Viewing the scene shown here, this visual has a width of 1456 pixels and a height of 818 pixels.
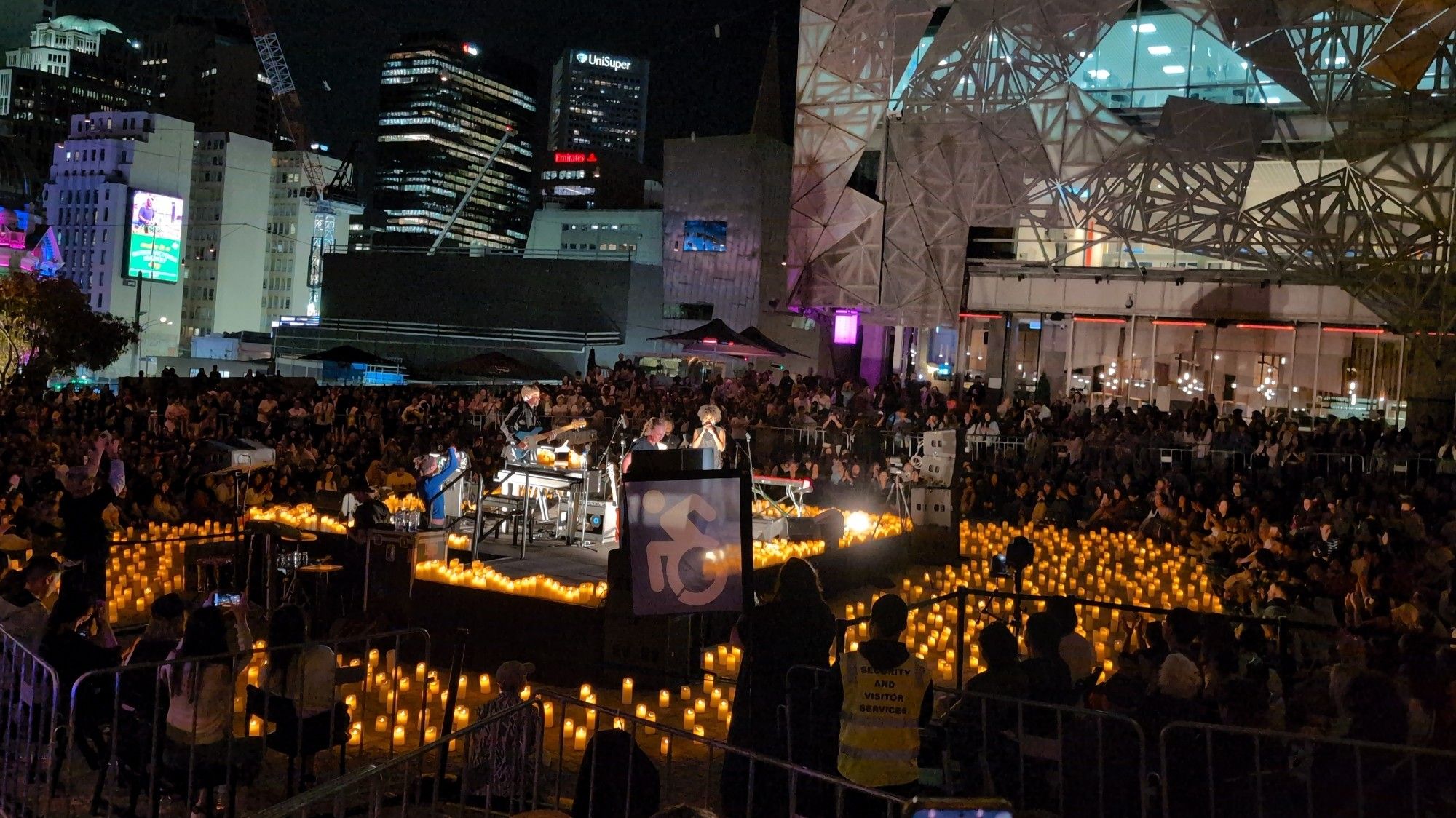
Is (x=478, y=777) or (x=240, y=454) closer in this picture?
(x=478, y=777)

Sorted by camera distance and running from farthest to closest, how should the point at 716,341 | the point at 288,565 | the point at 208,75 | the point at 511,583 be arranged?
the point at 208,75
the point at 716,341
the point at 288,565
the point at 511,583

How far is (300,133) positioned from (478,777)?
140 m

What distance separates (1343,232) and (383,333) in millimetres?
34024

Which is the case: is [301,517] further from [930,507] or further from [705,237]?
[705,237]

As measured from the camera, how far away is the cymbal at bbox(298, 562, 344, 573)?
429 inches

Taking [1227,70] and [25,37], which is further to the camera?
[25,37]

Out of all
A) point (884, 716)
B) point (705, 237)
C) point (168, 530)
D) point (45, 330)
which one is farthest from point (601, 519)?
point (45, 330)

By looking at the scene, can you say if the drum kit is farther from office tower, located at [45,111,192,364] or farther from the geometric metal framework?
office tower, located at [45,111,192,364]

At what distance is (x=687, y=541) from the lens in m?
6.58

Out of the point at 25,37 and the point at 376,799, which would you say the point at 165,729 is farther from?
the point at 25,37

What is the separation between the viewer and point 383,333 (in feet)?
151

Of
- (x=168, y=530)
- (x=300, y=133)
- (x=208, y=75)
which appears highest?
(x=208, y=75)

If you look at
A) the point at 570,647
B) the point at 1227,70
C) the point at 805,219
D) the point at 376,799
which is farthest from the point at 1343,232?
the point at 376,799

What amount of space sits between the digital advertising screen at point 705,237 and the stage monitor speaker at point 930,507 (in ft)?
74.8
